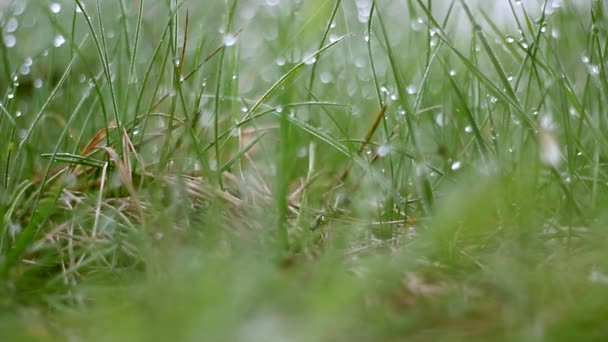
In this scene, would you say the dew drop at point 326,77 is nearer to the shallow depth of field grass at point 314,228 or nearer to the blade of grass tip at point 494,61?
the shallow depth of field grass at point 314,228

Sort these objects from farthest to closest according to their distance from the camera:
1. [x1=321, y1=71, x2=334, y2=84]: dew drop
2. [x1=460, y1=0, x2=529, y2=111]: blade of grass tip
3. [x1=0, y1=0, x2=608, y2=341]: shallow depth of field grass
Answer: [x1=321, y1=71, x2=334, y2=84]: dew drop
[x1=460, y1=0, x2=529, y2=111]: blade of grass tip
[x1=0, y1=0, x2=608, y2=341]: shallow depth of field grass

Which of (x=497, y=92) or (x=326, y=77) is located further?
(x=326, y=77)

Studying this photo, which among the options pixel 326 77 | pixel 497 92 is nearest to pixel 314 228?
pixel 497 92

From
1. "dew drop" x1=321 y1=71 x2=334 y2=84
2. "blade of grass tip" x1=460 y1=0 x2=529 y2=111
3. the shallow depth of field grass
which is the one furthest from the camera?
"dew drop" x1=321 y1=71 x2=334 y2=84

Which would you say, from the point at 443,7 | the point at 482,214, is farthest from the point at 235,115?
the point at 443,7

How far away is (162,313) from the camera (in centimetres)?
58

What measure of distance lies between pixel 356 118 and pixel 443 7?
1035 mm

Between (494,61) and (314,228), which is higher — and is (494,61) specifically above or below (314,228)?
above

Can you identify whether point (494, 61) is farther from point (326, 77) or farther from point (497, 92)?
point (326, 77)

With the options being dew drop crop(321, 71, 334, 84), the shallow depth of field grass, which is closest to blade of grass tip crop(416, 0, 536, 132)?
the shallow depth of field grass

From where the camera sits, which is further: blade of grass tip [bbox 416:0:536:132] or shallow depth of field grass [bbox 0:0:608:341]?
blade of grass tip [bbox 416:0:536:132]

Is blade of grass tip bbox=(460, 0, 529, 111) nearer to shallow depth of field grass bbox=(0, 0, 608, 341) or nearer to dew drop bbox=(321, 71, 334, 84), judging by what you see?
shallow depth of field grass bbox=(0, 0, 608, 341)

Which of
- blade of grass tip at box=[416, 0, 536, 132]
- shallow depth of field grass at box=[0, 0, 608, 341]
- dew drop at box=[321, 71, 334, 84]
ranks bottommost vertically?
shallow depth of field grass at box=[0, 0, 608, 341]

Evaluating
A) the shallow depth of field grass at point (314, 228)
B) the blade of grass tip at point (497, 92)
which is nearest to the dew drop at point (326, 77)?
the shallow depth of field grass at point (314, 228)
